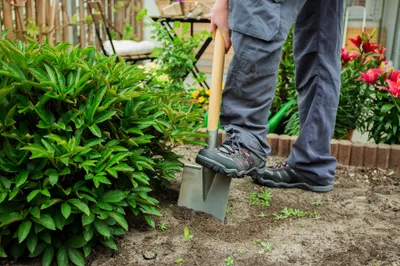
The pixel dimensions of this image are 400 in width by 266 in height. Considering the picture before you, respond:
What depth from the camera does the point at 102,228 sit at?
65.3 inches

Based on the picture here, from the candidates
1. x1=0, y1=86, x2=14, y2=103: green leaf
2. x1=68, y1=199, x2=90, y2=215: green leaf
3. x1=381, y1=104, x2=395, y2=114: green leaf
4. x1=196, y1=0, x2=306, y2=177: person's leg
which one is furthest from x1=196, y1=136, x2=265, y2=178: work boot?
x1=381, y1=104, x2=395, y2=114: green leaf

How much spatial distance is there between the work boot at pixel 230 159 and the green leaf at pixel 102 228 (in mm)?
499

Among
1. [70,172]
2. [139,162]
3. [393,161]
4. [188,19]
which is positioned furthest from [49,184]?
[188,19]

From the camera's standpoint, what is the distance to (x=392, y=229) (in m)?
2.04

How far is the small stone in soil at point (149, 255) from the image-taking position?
174 cm

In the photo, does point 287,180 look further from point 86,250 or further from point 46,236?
point 46,236

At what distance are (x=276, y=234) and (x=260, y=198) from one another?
371 millimetres

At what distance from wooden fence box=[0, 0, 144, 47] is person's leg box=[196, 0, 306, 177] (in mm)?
1427

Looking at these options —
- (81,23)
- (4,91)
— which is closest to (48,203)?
(4,91)

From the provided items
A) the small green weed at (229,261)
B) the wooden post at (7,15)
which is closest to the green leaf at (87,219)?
the small green weed at (229,261)

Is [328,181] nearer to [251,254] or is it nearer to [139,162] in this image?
[251,254]

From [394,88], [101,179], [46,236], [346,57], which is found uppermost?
[346,57]

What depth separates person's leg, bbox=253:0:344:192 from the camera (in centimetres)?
234

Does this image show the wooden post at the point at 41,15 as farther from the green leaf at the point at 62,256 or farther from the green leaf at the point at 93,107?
the green leaf at the point at 62,256
